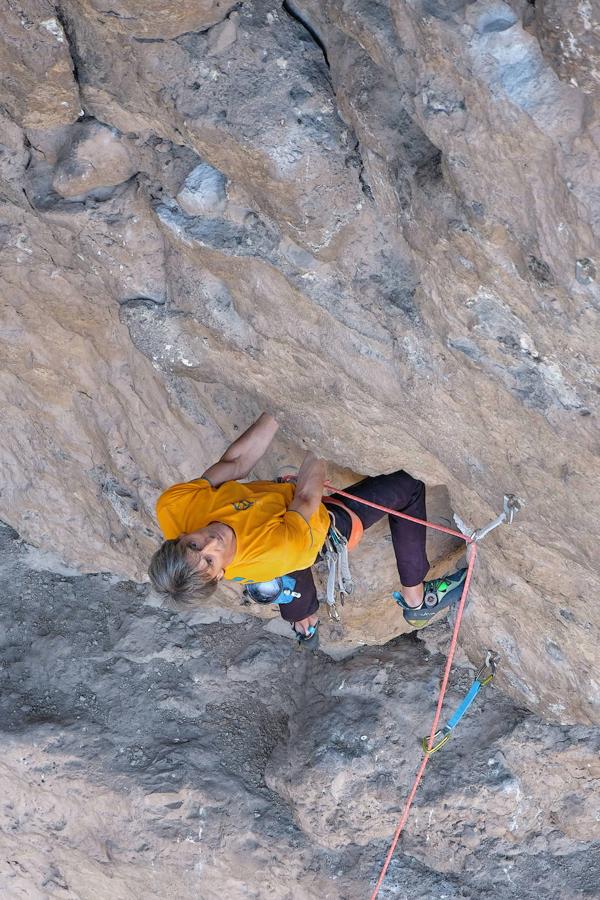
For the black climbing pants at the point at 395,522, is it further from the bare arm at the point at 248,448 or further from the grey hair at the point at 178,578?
the grey hair at the point at 178,578

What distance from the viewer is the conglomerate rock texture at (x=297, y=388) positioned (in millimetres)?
2143

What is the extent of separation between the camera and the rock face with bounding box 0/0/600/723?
202 cm

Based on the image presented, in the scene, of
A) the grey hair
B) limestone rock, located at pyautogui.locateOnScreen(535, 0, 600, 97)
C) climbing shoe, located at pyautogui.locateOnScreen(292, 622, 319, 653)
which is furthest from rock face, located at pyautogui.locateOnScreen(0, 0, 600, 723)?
the grey hair

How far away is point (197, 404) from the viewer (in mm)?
3840

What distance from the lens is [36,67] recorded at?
259 cm

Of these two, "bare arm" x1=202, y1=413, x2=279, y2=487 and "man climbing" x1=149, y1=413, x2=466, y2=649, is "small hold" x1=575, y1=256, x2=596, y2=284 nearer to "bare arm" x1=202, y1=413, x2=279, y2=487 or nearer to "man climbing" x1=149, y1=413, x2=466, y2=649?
"man climbing" x1=149, y1=413, x2=466, y2=649

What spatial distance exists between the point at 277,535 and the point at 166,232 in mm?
1139

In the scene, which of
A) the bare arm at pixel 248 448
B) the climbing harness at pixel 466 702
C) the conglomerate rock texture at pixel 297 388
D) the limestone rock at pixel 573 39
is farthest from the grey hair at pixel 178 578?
the limestone rock at pixel 573 39

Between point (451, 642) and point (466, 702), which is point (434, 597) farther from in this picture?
point (466, 702)

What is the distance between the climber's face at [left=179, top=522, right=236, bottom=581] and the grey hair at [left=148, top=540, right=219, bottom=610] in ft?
0.06

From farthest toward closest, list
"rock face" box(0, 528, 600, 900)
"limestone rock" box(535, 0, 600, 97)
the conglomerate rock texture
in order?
"rock face" box(0, 528, 600, 900), the conglomerate rock texture, "limestone rock" box(535, 0, 600, 97)

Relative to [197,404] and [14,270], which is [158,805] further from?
[14,270]

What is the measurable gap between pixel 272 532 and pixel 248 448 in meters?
0.62

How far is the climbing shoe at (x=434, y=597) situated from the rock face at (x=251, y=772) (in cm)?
41
